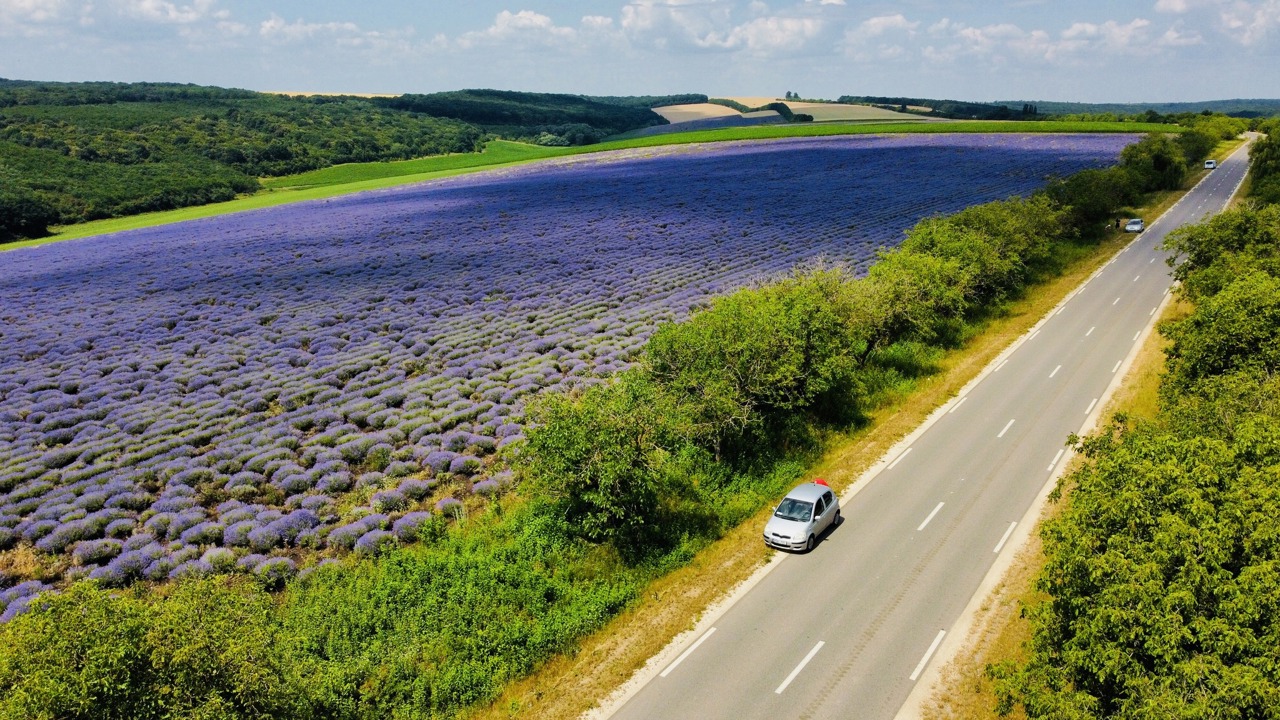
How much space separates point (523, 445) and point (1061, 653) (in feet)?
53.2

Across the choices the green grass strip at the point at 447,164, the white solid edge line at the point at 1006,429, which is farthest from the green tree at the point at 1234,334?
the green grass strip at the point at 447,164

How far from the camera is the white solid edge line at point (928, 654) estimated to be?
54.4ft

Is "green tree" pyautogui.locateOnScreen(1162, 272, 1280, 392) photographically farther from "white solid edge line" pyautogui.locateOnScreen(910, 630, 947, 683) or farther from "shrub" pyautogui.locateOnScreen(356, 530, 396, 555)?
"shrub" pyautogui.locateOnScreen(356, 530, 396, 555)

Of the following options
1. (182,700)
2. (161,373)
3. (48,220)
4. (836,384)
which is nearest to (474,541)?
(182,700)

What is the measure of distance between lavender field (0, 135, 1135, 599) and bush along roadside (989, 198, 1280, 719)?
1920 cm

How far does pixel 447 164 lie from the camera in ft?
488

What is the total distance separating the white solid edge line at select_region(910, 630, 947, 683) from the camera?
1659 cm

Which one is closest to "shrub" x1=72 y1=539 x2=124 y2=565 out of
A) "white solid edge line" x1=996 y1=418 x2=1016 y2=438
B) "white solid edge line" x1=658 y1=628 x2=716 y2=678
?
"white solid edge line" x1=658 y1=628 x2=716 y2=678

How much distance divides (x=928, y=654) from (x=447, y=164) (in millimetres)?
151527

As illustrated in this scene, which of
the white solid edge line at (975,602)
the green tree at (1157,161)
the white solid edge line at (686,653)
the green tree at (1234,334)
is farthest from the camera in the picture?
the green tree at (1157,161)

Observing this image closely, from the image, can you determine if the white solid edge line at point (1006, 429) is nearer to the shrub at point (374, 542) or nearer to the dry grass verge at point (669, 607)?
the dry grass verge at point (669, 607)

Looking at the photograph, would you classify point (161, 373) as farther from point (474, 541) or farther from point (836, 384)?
point (836, 384)

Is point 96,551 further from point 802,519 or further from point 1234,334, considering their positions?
point 1234,334

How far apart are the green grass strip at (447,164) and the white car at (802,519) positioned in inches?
3926
